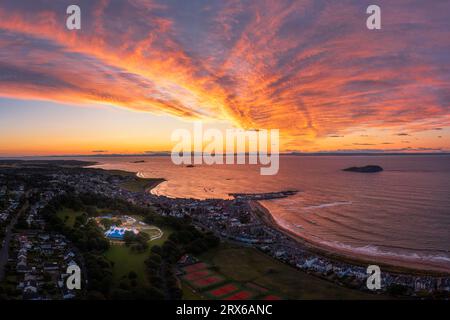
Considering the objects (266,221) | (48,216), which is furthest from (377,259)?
(48,216)

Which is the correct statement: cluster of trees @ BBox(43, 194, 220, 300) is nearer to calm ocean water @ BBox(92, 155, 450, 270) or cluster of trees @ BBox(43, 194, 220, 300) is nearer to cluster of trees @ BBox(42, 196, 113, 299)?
cluster of trees @ BBox(42, 196, 113, 299)

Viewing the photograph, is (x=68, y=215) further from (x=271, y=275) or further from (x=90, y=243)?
(x=271, y=275)

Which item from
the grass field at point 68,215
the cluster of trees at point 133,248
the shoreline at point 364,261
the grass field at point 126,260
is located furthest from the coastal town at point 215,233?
the grass field at point 126,260

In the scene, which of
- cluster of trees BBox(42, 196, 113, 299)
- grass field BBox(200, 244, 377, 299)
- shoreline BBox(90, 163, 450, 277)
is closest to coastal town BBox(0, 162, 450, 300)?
shoreline BBox(90, 163, 450, 277)

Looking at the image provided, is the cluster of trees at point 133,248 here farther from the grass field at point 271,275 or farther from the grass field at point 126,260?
the grass field at point 271,275

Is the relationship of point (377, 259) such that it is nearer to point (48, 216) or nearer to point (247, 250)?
point (247, 250)

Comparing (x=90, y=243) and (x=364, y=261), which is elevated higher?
(x=90, y=243)

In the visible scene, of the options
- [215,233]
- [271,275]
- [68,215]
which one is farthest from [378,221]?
[68,215]
